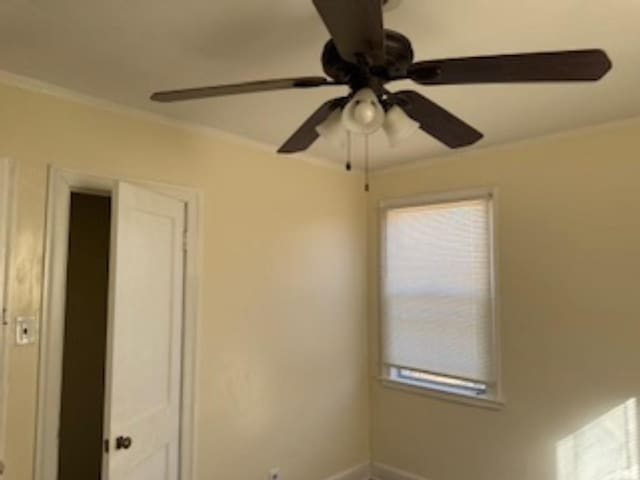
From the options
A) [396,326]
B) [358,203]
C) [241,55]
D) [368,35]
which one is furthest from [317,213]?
[368,35]

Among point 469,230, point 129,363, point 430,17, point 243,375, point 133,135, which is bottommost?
point 243,375

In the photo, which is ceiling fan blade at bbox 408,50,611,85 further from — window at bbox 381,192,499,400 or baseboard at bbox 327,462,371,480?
baseboard at bbox 327,462,371,480

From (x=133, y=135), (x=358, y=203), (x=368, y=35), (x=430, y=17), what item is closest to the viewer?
(x=368, y=35)

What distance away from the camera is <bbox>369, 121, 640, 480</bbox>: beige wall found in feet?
8.52

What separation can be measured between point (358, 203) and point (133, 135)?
1.93 m

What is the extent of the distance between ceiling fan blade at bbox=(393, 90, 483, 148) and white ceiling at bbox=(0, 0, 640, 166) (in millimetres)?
331

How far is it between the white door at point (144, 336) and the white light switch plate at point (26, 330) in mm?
383

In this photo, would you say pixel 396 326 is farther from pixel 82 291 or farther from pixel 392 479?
pixel 82 291

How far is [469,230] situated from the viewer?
321 centimetres

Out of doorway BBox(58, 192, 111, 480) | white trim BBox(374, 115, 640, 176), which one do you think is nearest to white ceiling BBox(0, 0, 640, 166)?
white trim BBox(374, 115, 640, 176)

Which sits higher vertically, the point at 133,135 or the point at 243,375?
the point at 133,135

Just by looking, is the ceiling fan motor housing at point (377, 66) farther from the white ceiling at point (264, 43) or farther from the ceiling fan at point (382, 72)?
the white ceiling at point (264, 43)

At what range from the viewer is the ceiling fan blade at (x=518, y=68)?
1161 millimetres

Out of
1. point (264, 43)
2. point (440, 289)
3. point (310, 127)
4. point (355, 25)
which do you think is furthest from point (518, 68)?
point (440, 289)
